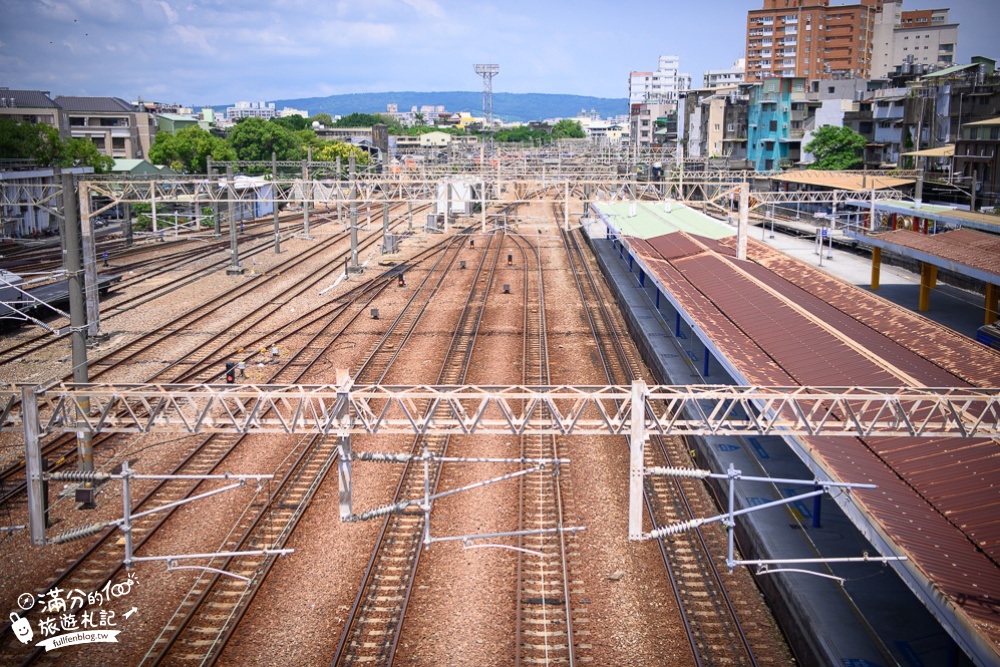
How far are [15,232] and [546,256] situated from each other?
2575cm

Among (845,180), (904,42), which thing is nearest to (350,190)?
(845,180)

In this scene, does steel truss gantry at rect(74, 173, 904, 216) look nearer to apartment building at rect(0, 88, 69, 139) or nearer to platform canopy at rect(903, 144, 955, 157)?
platform canopy at rect(903, 144, 955, 157)

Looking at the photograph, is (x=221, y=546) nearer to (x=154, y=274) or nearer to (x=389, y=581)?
(x=389, y=581)

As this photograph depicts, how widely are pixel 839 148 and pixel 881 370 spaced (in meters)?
49.6

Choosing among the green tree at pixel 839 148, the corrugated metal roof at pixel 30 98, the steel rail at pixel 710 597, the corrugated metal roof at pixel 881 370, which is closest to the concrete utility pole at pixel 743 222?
the corrugated metal roof at pixel 881 370

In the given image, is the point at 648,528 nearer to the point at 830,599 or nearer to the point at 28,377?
the point at 830,599

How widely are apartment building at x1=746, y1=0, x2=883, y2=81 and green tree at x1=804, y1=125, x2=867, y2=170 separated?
116 ft

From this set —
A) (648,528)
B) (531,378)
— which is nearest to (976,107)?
(531,378)

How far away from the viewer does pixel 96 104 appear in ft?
245

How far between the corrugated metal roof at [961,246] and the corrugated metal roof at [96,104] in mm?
63882

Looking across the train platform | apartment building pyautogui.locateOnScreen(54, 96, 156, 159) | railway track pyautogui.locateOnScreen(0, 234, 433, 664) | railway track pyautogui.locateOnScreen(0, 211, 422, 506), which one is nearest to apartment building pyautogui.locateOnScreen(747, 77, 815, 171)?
railway track pyautogui.locateOnScreen(0, 211, 422, 506)

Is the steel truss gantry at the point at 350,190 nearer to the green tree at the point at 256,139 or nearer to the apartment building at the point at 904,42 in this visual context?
the green tree at the point at 256,139

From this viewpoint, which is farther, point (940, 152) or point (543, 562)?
point (940, 152)

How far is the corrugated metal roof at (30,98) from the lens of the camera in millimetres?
57756
